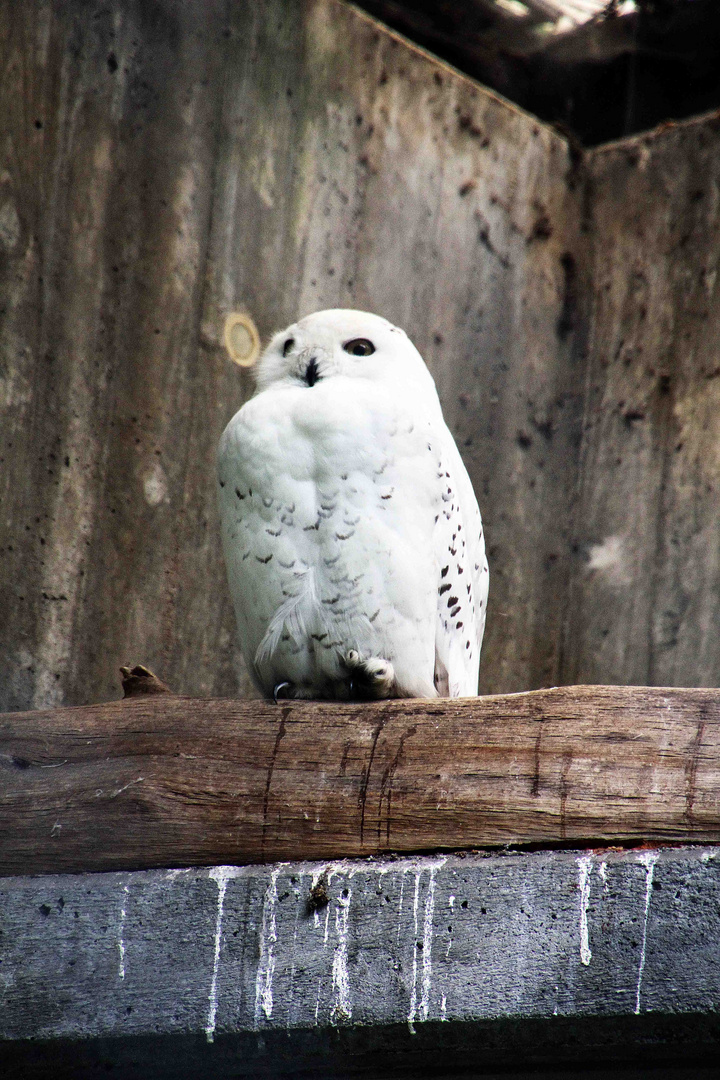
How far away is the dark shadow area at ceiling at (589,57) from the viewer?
433 cm

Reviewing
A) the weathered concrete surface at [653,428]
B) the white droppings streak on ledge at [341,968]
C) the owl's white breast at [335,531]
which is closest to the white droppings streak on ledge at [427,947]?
the white droppings streak on ledge at [341,968]

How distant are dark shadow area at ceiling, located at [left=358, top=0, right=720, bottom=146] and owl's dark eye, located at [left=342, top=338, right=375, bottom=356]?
203cm

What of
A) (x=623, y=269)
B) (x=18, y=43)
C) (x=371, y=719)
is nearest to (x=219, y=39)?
(x=18, y=43)

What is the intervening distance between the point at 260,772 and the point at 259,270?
6.27 ft

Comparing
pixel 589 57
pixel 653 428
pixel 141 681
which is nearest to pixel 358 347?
Answer: pixel 141 681

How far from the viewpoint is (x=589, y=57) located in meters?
4.52

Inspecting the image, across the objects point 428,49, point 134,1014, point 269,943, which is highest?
point 428,49

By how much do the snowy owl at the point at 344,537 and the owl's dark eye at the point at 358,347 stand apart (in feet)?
0.13

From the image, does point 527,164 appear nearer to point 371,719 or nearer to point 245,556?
point 245,556

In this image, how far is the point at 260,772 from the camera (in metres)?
2.23

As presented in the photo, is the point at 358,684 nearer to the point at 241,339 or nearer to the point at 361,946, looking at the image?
the point at 361,946

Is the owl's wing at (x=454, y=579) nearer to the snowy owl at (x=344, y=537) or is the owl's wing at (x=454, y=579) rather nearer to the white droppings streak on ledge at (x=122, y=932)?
the snowy owl at (x=344, y=537)

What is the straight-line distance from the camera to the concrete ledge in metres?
1.82

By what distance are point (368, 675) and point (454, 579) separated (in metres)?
0.34
